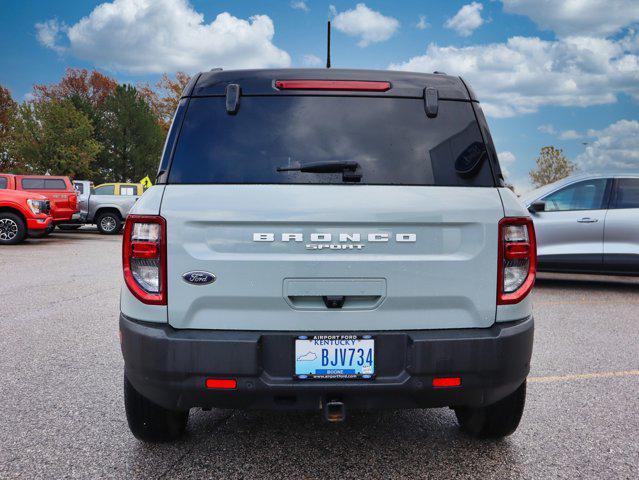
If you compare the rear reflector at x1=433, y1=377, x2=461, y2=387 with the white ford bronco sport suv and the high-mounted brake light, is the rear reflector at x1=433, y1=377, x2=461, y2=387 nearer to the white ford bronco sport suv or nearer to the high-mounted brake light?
the white ford bronco sport suv

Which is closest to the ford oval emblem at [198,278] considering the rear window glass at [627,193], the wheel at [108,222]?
the rear window glass at [627,193]

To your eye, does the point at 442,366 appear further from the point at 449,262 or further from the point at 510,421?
the point at 510,421

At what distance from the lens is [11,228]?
15.7m

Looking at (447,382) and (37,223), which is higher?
(447,382)

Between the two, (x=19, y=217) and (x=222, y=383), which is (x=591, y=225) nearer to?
(x=222, y=383)

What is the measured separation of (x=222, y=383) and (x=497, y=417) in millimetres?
1521

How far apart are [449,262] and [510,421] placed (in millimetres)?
1118

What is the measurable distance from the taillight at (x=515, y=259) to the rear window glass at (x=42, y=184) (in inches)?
714

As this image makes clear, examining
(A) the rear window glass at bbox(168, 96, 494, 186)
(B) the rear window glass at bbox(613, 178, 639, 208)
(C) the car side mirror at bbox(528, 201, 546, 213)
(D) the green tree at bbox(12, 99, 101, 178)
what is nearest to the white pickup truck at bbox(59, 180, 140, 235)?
(C) the car side mirror at bbox(528, 201, 546, 213)

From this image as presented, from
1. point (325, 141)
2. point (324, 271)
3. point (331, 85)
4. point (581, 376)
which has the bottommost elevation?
point (581, 376)

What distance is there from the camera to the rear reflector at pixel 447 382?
8.66 ft

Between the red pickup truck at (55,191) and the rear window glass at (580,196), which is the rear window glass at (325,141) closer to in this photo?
the rear window glass at (580,196)

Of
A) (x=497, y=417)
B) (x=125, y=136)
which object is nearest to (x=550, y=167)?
(x=125, y=136)

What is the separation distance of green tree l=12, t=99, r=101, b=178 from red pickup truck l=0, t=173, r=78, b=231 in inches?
1040
